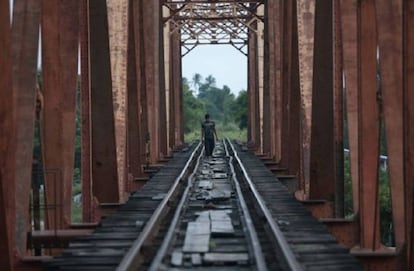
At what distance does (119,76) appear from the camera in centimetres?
1238

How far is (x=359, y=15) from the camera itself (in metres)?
8.10

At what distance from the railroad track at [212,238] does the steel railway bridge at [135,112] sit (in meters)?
0.48

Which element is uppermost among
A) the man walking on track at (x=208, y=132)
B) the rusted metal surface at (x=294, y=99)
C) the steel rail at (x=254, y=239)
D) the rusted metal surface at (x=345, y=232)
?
the rusted metal surface at (x=294, y=99)

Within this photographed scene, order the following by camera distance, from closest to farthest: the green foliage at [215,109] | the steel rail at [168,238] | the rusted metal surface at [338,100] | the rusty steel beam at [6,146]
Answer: the rusty steel beam at [6,146] < the steel rail at [168,238] < the rusted metal surface at [338,100] < the green foliage at [215,109]

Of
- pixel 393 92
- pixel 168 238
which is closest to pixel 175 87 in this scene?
pixel 168 238

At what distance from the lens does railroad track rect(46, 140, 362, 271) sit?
6.36m

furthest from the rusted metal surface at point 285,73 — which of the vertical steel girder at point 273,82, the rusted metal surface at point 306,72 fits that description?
the rusted metal surface at point 306,72

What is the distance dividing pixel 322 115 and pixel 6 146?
21.0 ft

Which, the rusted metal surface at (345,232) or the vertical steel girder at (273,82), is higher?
the vertical steel girder at (273,82)

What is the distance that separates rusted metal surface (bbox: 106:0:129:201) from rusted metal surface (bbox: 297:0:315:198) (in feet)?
9.23

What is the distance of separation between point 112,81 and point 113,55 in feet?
1.62

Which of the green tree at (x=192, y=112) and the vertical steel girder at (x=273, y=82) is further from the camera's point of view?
the green tree at (x=192, y=112)

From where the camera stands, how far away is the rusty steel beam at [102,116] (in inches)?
472

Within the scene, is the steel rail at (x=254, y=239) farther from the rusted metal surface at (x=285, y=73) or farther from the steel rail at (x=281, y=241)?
the rusted metal surface at (x=285, y=73)
